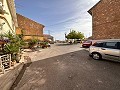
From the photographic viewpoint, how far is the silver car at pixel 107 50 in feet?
25.0

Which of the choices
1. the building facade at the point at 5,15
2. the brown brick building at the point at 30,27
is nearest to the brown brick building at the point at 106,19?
the building facade at the point at 5,15

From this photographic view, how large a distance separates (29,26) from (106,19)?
25.0 meters

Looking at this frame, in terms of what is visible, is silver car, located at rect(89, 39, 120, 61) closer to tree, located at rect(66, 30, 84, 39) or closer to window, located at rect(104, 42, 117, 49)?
window, located at rect(104, 42, 117, 49)

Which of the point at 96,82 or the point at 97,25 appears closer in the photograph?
the point at 96,82

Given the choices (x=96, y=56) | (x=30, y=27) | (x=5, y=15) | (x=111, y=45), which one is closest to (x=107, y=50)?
(x=111, y=45)

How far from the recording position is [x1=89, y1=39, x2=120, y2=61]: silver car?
7.63m

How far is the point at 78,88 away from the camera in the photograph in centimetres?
414

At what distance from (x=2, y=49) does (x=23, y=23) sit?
84.7 ft

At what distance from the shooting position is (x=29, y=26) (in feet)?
111

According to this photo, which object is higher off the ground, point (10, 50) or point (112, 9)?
point (112, 9)

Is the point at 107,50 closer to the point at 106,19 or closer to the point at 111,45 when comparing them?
the point at 111,45

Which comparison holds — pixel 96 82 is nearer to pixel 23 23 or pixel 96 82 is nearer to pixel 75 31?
pixel 23 23

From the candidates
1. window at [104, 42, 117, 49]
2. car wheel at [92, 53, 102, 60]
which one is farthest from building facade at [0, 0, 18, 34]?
window at [104, 42, 117, 49]

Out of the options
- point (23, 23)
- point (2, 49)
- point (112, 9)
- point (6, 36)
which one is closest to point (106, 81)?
point (2, 49)
